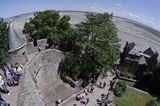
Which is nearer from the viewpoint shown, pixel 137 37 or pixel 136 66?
pixel 136 66

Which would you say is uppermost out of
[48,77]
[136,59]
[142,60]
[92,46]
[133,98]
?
[92,46]

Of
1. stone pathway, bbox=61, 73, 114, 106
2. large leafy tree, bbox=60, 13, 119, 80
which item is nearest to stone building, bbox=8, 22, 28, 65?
stone pathway, bbox=61, 73, 114, 106

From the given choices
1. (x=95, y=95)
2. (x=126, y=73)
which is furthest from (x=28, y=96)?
(x=126, y=73)

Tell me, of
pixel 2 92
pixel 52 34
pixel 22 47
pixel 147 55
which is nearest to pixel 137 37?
pixel 147 55

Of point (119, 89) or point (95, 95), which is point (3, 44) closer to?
point (95, 95)

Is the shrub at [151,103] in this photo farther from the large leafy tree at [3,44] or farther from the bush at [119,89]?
the large leafy tree at [3,44]

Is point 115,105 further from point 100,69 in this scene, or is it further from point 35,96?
point 35,96
